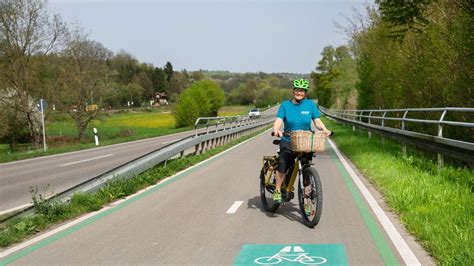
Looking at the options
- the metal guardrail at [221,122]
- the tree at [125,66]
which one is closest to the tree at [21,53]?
the metal guardrail at [221,122]

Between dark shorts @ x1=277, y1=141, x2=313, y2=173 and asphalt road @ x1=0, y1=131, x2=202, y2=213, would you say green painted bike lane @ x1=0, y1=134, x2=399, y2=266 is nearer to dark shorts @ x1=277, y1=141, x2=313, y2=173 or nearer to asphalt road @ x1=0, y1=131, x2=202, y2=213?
dark shorts @ x1=277, y1=141, x2=313, y2=173

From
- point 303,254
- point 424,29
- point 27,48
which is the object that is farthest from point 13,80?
point 303,254

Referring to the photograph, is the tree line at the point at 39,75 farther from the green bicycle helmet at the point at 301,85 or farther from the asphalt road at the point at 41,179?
the green bicycle helmet at the point at 301,85

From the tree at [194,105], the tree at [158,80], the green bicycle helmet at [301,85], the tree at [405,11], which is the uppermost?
the tree at [158,80]

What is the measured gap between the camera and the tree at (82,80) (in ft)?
157

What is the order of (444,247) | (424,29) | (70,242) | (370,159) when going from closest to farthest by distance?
(444,247) < (70,242) < (370,159) < (424,29)

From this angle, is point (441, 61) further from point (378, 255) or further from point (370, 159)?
point (378, 255)

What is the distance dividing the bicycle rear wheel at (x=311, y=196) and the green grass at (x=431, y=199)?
1.19m

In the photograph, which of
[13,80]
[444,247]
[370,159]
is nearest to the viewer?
[444,247]

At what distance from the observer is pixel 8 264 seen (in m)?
5.87

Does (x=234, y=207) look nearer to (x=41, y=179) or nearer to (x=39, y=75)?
(x=41, y=179)

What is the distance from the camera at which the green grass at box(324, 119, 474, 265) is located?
5.52 metres

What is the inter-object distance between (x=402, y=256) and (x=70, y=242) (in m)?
4.12

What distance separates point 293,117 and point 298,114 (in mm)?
88
